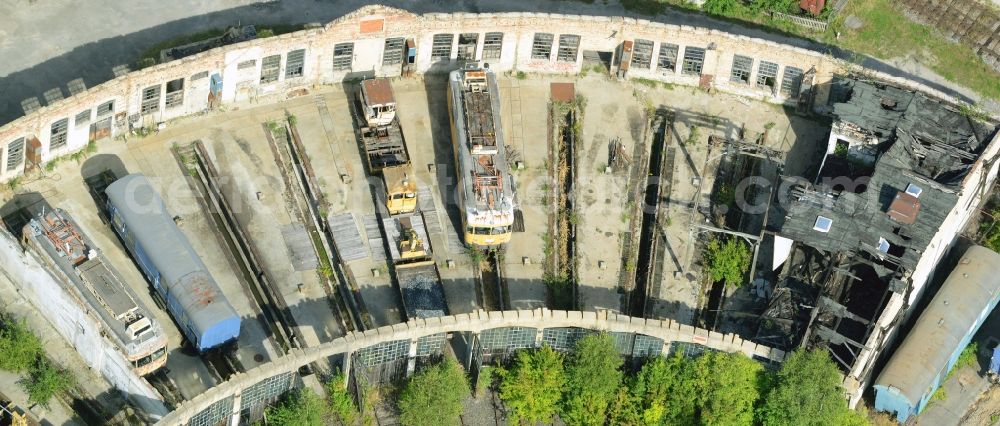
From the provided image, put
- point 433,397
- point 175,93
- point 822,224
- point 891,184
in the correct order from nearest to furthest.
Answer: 1. point 433,397
2. point 822,224
3. point 891,184
4. point 175,93

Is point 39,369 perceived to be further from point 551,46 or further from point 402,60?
point 551,46

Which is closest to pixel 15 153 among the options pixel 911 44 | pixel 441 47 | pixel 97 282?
pixel 97 282

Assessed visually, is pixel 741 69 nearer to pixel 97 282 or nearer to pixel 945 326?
pixel 945 326

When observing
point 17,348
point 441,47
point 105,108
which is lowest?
point 17,348

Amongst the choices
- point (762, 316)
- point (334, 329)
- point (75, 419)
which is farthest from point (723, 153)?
point (75, 419)

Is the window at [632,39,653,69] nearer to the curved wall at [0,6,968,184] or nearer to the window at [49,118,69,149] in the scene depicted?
the curved wall at [0,6,968,184]

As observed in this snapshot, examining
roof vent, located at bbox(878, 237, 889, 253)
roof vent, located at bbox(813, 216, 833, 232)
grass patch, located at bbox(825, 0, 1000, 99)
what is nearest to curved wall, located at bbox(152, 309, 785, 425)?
roof vent, located at bbox(813, 216, 833, 232)
